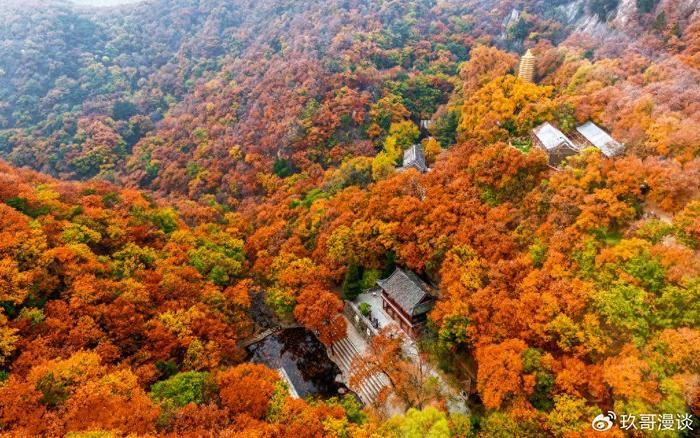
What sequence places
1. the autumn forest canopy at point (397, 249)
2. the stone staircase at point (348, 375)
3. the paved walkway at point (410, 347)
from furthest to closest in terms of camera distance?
the stone staircase at point (348, 375) → the paved walkway at point (410, 347) → the autumn forest canopy at point (397, 249)

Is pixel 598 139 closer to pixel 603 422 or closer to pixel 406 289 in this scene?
pixel 406 289

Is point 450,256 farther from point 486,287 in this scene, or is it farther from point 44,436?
point 44,436

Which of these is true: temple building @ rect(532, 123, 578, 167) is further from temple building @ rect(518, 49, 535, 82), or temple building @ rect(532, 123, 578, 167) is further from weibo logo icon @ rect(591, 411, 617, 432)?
weibo logo icon @ rect(591, 411, 617, 432)

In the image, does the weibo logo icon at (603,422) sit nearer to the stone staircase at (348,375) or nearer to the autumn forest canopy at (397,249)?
the autumn forest canopy at (397,249)

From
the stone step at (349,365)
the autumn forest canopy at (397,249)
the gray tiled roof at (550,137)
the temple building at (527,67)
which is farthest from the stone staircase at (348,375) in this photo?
the temple building at (527,67)

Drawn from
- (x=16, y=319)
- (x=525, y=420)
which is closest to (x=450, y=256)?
(x=525, y=420)

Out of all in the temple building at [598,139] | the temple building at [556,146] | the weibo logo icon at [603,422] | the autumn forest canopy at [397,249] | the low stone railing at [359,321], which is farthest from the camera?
the temple building at [556,146]

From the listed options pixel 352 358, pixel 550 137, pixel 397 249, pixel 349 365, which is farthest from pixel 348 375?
pixel 550 137
